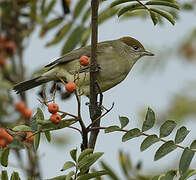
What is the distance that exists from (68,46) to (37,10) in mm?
1012

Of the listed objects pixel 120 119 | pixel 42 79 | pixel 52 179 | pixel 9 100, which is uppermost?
pixel 120 119

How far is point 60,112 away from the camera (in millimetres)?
2529

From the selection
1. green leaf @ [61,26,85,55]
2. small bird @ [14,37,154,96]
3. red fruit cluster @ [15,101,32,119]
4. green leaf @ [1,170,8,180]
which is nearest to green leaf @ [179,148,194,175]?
green leaf @ [1,170,8,180]

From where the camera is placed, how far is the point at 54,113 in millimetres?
2539

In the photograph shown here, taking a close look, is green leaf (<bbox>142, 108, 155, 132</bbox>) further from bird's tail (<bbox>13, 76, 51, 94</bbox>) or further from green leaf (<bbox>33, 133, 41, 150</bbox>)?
bird's tail (<bbox>13, 76, 51, 94</bbox>)

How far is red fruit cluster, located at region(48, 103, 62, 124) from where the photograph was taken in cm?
246

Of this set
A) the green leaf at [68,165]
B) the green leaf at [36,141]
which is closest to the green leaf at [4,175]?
the green leaf at [36,141]

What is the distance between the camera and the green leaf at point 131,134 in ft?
8.12

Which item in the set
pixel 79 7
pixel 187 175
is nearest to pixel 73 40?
pixel 79 7

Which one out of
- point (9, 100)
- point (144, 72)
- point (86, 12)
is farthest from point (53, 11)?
point (144, 72)

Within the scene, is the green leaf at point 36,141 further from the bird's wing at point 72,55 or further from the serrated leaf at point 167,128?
the bird's wing at point 72,55

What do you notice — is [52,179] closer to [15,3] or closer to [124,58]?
[124,58]

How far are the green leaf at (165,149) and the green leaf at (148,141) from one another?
0.07 meters

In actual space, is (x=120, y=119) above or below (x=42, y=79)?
above
